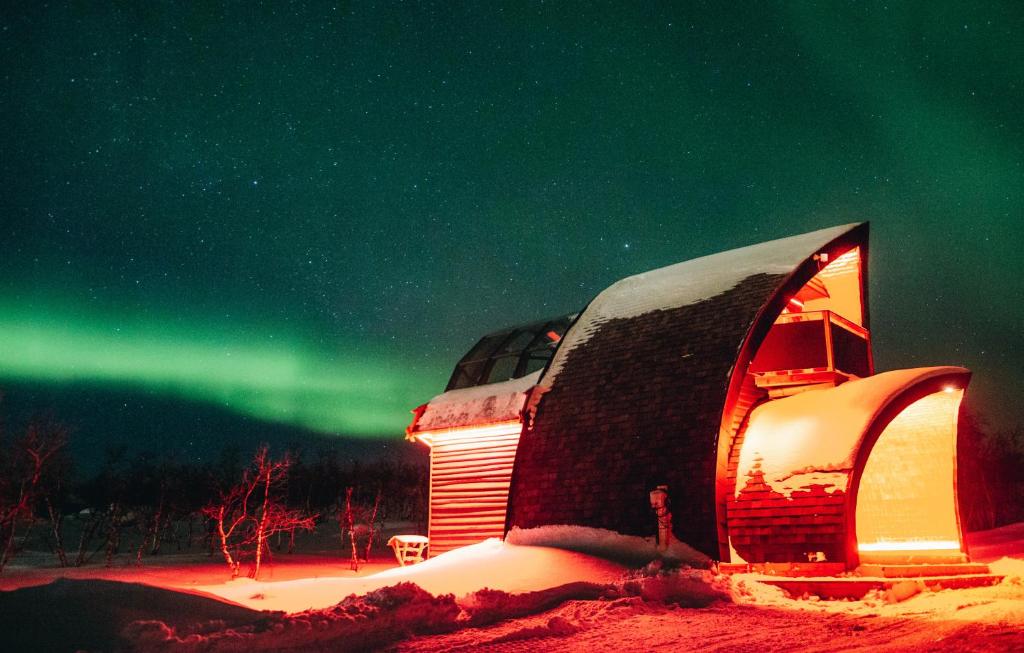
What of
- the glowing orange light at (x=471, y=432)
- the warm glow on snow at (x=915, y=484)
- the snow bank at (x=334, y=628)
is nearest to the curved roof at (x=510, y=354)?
the glowing orange light at (x=471, y=432)

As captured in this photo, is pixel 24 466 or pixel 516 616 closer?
pixel 516 616

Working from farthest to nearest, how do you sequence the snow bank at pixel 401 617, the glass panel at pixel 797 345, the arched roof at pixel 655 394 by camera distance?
the glass panel at pixel 797 345 < the arched roof at pixel 655 394 < the snow bank at pixel 401 617

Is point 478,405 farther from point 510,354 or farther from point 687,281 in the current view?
point 687,281

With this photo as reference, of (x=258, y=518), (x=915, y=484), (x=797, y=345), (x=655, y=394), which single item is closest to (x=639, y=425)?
(x=655, y=394)

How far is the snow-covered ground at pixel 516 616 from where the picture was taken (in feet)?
19.2

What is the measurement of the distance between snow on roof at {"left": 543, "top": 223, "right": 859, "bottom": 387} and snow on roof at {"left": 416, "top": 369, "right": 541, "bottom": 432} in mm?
756

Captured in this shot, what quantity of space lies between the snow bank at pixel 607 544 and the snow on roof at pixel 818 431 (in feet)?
4.45

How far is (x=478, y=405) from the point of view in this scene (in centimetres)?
1462

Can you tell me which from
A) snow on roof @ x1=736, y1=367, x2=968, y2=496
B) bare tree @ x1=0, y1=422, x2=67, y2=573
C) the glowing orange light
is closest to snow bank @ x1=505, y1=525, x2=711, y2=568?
snow on roof @ x1=736, y1=367, x2=968, y2=496

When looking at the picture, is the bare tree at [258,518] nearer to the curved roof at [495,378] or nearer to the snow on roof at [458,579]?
the curved roof at [495,378]

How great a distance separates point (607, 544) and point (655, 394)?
8.58 feet

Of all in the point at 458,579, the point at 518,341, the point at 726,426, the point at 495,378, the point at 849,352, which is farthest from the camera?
the point at 518,341

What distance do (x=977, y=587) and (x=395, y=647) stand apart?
7638 mm

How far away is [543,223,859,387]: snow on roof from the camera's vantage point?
12719mm
